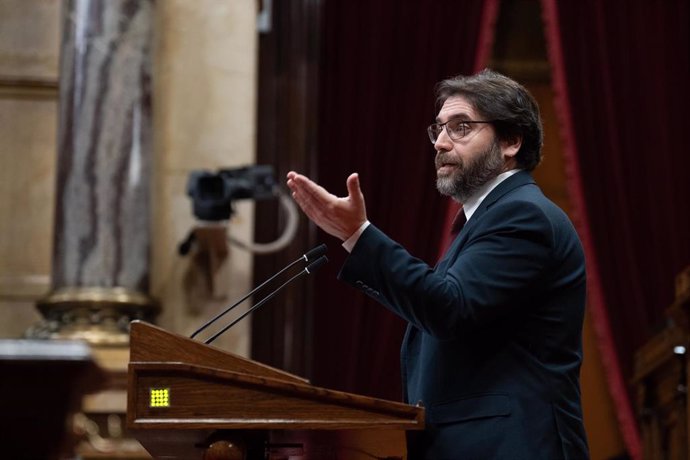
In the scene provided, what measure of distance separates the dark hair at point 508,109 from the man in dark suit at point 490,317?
203 mm

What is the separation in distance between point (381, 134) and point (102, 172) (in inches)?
A: 63.4

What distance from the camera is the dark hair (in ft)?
9.68

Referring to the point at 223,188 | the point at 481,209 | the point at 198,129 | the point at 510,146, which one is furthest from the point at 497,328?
the point at 198,129

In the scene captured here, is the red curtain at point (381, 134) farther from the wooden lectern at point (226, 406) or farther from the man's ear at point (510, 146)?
the wooden lectern at point (226, 406)

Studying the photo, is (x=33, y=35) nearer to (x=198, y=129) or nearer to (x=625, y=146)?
(x=198, y=129)

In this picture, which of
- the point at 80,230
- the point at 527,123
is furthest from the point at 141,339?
the point at 80,230

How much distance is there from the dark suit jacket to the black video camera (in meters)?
2.86

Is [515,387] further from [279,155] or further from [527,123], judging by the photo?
[279,155]

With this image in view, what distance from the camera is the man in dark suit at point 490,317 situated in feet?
8.28

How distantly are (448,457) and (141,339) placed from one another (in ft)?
2.08

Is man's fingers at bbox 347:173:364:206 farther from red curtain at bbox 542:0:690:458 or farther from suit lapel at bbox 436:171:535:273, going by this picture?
red curtain at bbox 542:0:690:458

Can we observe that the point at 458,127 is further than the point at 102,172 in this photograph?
No

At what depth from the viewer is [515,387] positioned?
2551 millimetres

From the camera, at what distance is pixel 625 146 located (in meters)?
6.74
